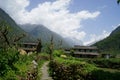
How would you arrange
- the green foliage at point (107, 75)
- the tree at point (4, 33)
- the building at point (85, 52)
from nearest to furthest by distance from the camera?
1. the green foliage at point (107, 75)
2. the tree at point (4, 33)
3. the building at point (85, 52)

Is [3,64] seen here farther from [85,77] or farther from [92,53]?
[92,53]

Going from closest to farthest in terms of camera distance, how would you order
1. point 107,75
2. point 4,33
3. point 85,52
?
point 107,75, point 4,33, point 85,52

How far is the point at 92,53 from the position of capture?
135 metres

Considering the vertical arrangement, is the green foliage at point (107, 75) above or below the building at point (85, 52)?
below

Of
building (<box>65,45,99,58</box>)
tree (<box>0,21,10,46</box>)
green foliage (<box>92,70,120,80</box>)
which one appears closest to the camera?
green foliage (<box>92,70,120,80</box>)

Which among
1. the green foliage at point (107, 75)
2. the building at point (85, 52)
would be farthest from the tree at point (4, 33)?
the building at point (85, 52)

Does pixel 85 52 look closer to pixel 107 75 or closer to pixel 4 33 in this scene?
pixel 4 33

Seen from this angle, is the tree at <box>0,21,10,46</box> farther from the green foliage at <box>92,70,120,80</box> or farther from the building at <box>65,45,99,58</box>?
the building at <box>65,45,99,58</box>

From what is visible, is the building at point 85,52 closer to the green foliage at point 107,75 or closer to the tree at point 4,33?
the tree at point 4,33

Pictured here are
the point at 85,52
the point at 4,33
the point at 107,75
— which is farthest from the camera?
the point at 85,52

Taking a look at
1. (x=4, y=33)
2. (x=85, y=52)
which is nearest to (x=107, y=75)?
(x=4, y=33)

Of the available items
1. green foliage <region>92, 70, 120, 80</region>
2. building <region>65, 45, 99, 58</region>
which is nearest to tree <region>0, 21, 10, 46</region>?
green foliage <region>92, 70, 120, 80</region>

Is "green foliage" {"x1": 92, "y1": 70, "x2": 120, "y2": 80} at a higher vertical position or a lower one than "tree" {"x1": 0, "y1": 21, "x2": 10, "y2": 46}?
lower

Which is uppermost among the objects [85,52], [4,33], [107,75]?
[4,33]
